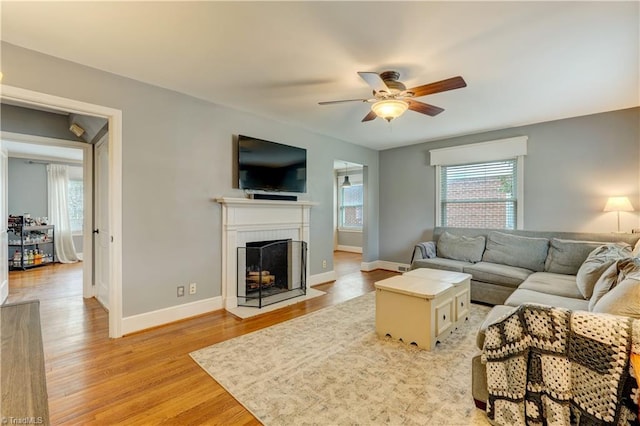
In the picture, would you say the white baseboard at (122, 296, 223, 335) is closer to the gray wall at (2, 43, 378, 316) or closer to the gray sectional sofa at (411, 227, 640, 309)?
the gray wall at (2, 43, 378, 316)

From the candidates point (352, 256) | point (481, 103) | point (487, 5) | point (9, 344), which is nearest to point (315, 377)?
point (9, 344)

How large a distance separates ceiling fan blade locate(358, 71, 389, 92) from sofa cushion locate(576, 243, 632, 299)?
2.40 meters

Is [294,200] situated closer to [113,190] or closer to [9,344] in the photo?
[113,190]

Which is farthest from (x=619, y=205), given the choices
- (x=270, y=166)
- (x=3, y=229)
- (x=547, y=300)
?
(x=3, y=229)

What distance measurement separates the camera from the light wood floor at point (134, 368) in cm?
178

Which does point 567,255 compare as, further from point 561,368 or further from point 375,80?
point 375,80

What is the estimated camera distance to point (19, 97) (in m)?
2.27

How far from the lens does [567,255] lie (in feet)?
11.5

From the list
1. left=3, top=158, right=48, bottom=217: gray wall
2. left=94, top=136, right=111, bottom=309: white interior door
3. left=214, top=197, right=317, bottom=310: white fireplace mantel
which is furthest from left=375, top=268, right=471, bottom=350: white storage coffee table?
left=3, top=158, right=48, bottom=217: gray wall

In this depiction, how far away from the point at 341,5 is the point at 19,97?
2.55m

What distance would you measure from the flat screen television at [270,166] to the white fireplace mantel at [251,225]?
0.24m

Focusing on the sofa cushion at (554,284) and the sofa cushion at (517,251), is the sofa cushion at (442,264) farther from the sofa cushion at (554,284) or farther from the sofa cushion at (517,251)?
the sofa cushion at (554,284)

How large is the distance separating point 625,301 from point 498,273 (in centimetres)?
220

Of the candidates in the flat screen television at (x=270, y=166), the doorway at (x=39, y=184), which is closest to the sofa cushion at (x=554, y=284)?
the flat screen television at (x=270, y=166)
